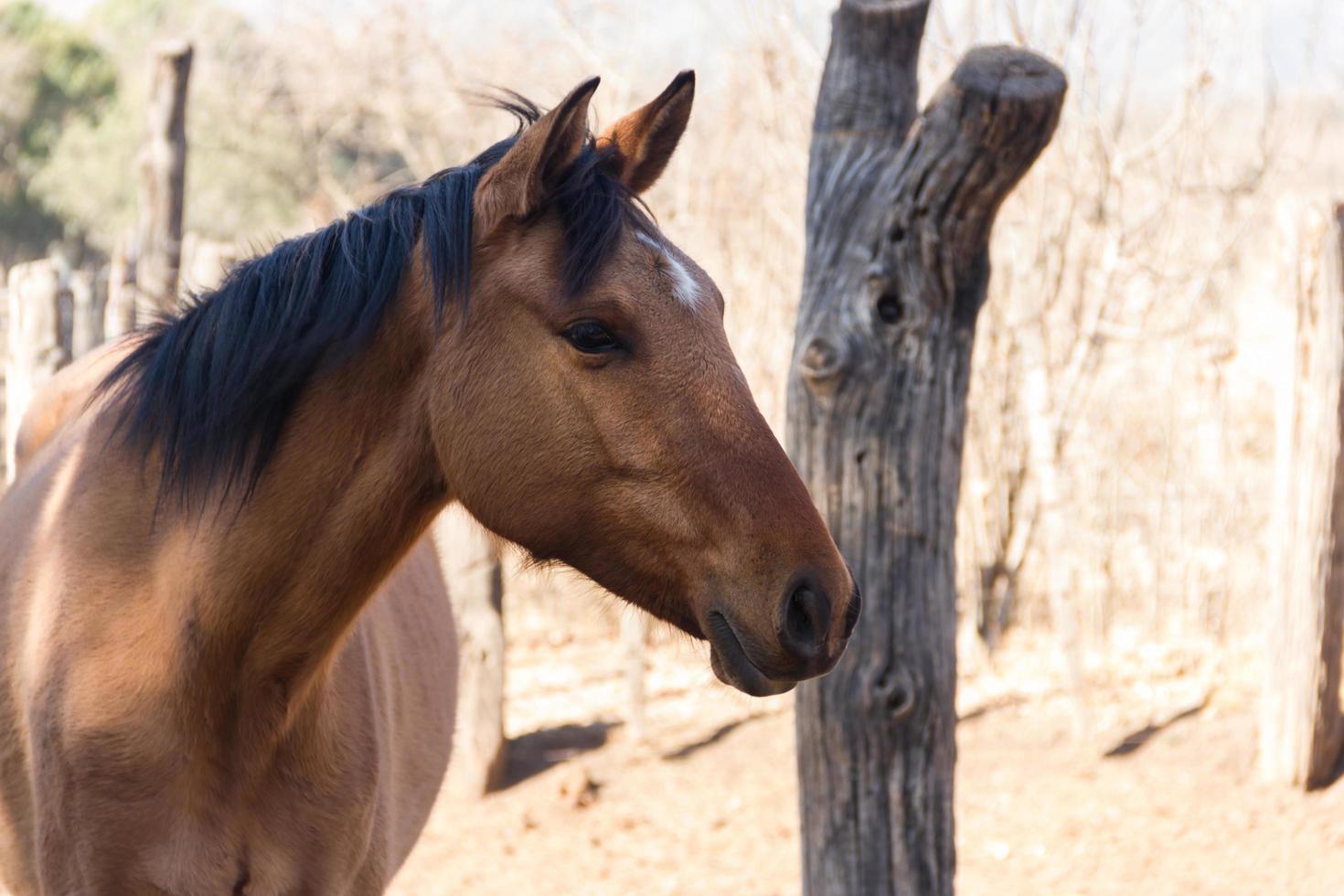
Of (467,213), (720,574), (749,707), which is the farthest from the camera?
(749,707)

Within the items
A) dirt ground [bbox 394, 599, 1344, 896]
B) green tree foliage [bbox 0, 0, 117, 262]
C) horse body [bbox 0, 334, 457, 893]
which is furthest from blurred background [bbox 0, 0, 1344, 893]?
green tree foliage [bbox 0, 0, 117, 262]

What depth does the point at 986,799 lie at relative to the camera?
609cm

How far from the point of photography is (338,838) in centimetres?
227

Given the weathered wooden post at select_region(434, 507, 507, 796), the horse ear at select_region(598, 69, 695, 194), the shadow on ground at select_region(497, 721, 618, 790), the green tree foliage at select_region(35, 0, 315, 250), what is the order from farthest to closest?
the green tree foliage at select_region(35, 0, 315, 250)
the shadow on ground at select_region(497, 721, 618, 790)
the weathered wooden post at select_region(434, 507, 507, 796)
the horse ear at select_region(598, 69, 695, 194)

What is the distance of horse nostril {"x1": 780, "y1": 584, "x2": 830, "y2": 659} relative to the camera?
5.94ft

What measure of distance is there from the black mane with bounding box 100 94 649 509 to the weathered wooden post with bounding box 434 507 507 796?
441 centimetres

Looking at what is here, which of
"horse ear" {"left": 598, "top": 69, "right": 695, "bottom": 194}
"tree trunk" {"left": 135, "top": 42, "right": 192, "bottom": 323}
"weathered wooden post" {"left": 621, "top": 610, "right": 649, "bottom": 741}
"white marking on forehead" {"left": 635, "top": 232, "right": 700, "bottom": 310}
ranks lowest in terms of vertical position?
"weathered wooden post" {"left": 621, "top": 610, "right": 649, "bottom": 741}

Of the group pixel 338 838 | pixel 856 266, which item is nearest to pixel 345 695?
pixel 338 838

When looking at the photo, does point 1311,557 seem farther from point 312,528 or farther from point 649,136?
point 312,528

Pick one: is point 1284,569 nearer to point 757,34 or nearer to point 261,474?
point 757,34

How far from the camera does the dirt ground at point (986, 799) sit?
17.7ft

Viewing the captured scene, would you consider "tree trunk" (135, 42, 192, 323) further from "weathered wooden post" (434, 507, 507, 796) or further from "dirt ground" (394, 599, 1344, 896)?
"dirt ground" (394, 599, 1344, 896)

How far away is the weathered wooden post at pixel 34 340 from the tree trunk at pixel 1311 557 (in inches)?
250

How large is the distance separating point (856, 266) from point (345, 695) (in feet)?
5.91
